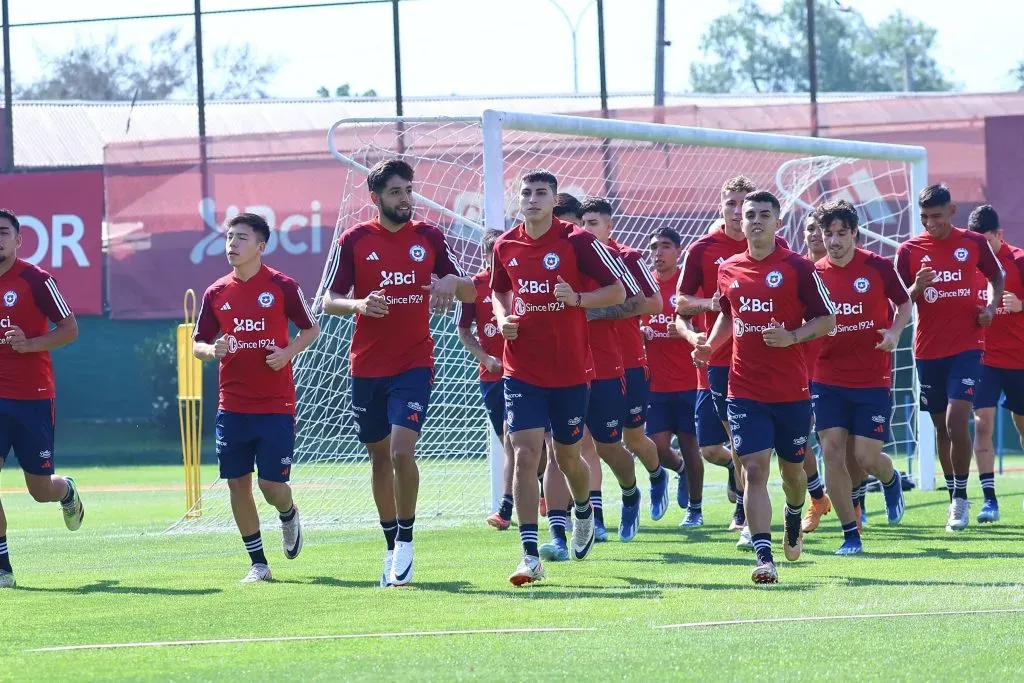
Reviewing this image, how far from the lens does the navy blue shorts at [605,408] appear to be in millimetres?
10336

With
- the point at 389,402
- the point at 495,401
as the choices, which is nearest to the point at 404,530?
the point at 389,402

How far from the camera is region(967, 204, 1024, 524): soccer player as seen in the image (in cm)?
1172

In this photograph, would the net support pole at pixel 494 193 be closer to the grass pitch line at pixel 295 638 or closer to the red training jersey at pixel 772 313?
the red training jersey at pixel 772 313

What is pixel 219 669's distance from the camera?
604 centimetres

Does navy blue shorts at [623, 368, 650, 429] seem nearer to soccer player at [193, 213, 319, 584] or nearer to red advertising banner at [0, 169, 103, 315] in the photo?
soccer player at [193, 213, 319, 584]

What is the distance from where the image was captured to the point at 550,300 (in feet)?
27.8

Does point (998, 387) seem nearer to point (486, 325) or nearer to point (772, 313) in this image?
point (486, 325)

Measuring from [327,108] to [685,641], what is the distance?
118 feet

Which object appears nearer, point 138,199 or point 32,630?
point 32,630

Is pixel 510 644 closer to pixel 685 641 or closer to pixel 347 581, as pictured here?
pixel 685 641

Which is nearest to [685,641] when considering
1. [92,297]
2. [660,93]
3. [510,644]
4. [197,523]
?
[510,644]

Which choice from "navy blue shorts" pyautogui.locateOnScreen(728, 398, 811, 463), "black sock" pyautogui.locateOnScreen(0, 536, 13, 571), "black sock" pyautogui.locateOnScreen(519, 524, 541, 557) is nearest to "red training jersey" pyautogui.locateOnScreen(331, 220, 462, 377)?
"black sock" pyautogui.locateOnScreen(519, 524, 541, 557)

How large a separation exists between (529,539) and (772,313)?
181 cm

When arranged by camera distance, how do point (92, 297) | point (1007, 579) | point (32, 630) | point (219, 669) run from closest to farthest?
point (219, 669) < point (32, 630) < point (1007, 579) < point (92, 297)
